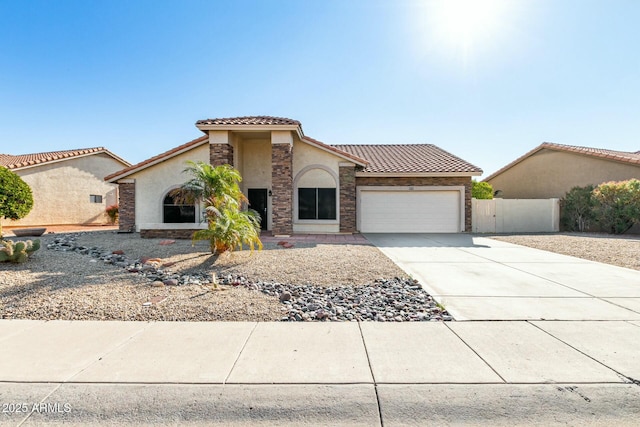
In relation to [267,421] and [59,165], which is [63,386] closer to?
[267,421]

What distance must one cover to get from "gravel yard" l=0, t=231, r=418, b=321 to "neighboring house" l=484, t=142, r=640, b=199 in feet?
57.0

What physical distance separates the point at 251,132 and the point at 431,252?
9236 millimetres

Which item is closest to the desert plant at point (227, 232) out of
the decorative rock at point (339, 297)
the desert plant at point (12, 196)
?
the decorative rock at point (339, 297)

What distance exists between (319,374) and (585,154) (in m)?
23.0

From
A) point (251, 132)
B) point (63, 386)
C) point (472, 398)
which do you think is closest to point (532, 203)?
point (251, 132)

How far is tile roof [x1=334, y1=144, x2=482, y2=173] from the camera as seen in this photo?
1603cm

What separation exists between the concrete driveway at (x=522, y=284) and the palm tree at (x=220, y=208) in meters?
4.39

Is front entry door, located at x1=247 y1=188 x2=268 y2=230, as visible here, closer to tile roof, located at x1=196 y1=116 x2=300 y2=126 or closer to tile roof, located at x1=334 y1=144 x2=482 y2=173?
tile roof, located at x1=196 y1=116 x2=300 y2=126

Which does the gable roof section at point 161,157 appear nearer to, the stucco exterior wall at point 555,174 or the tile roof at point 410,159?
the tile roof at point 410,159

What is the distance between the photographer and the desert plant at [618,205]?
15.0 meters

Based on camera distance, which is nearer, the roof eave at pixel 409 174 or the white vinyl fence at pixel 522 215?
the roof eave at pixel 409 174

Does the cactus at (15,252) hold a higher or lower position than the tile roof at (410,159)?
lower

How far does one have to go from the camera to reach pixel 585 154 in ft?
61.5

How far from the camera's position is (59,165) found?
68.5ft
